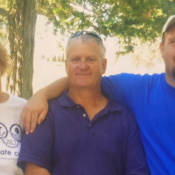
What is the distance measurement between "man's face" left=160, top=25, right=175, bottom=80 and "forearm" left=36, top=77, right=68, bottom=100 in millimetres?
849

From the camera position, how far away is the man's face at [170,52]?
1654 mm

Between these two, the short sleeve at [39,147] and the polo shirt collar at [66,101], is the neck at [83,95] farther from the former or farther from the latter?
the short sleeve at [39,147]

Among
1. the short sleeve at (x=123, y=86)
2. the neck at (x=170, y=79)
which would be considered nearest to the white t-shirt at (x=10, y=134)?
the short sleeve at (x=123, y=86)

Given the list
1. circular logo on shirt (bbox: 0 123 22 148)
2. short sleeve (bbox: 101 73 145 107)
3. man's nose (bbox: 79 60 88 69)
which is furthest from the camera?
short sleeve (bbox: 101 73 145 107)

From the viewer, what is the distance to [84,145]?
148cm

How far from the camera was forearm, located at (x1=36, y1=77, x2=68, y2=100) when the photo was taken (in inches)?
67.2

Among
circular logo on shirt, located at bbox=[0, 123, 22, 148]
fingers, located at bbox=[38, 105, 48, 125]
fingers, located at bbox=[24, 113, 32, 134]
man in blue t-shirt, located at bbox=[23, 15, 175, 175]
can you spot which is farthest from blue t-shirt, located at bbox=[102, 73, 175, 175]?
circular logo on shirt, located at bbox=[0, 123, 22, 148]

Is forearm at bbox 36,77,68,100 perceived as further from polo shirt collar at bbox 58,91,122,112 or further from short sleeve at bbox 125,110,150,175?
short sleeve at bbox 125,110,150,175

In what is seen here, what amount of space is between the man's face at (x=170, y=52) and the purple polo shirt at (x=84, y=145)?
1.67 feet

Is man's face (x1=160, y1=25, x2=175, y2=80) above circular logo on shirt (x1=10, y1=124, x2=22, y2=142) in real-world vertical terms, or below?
above

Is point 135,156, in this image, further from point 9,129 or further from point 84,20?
point 84,20

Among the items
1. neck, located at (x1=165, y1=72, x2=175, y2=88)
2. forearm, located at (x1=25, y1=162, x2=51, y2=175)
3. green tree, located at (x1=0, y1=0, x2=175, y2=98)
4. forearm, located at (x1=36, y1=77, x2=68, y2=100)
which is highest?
green tree, located at (x1=0, y1=0, x2=175, y2=98)

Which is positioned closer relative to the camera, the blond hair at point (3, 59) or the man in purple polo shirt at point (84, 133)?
the man in purple polo shirt at point (84, 133)

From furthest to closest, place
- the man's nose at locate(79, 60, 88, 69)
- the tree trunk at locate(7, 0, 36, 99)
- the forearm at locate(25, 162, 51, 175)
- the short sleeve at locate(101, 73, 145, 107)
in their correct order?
the tree trunk at locate(7, 0, 36, 99)
the short sleeve at locate(101, 73, 145, 107)
the man's nose at locate(79, 60, 88, 69)
the forearm at locate(25, 162, 51, 175)
